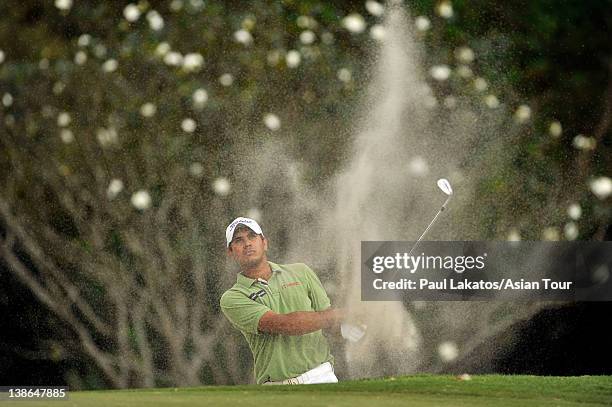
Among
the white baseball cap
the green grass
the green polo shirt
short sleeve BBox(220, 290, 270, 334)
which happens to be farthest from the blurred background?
the green grass

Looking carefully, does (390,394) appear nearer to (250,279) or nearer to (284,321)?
(284,321)

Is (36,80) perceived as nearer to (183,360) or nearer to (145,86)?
(145,86)

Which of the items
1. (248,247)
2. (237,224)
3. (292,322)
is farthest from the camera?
(237,224)

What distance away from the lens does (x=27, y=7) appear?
9.32 m

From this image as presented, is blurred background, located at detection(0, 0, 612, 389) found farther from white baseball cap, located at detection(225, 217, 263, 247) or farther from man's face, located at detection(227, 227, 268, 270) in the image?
man's face, located at detection(227, 227, 268, 270)

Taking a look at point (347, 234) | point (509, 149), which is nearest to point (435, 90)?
point (509, 149)

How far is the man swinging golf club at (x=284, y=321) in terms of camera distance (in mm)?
6527

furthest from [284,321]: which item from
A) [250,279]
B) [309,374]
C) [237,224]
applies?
[237,224]

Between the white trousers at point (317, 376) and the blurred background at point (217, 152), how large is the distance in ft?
6.58

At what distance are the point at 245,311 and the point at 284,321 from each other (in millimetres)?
467

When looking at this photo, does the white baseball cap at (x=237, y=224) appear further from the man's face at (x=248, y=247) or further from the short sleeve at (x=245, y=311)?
the short sleeve at (x=245, y=311)

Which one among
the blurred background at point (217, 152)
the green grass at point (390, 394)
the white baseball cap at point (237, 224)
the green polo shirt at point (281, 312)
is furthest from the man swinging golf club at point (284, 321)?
the blurred background at point (217, 152)

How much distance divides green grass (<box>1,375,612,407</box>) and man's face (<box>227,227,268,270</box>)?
5.13 ft

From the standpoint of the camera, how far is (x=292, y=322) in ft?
21.6
